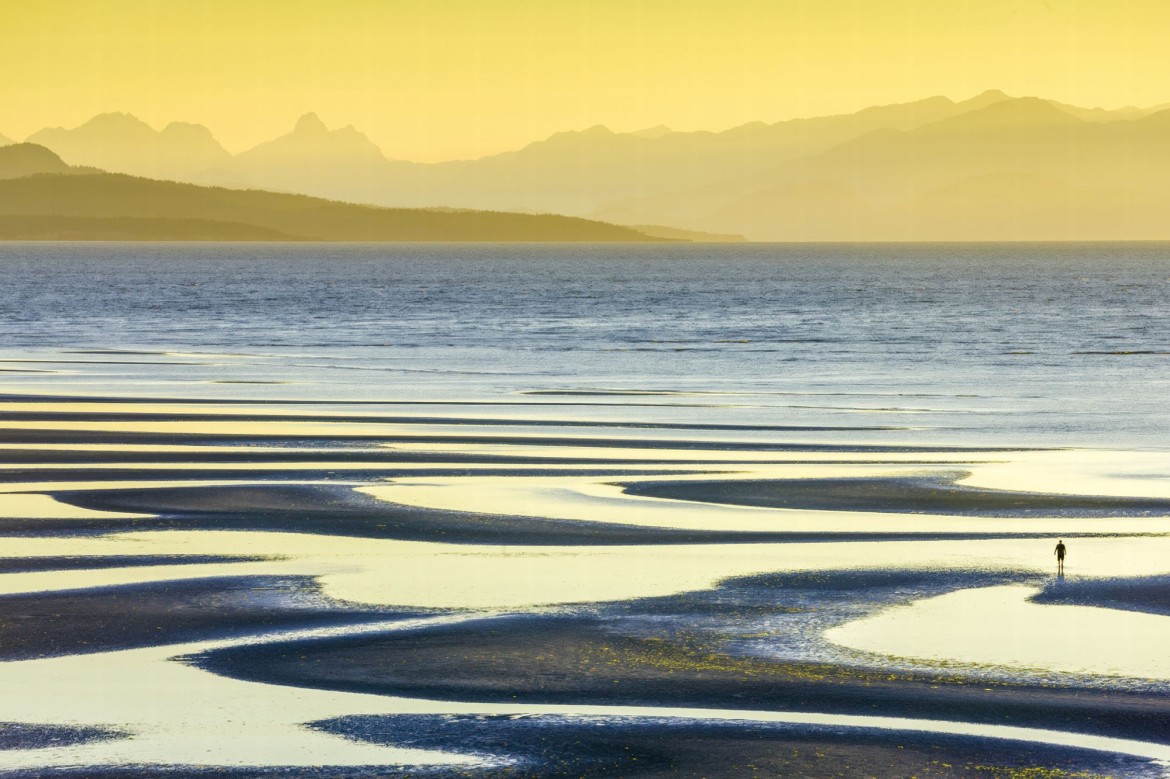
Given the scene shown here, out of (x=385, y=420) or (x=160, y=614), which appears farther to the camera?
(x=385, y=420)

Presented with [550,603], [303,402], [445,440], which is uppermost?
[303,402]

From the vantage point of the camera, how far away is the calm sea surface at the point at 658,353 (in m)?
49.8

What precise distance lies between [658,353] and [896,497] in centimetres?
4598

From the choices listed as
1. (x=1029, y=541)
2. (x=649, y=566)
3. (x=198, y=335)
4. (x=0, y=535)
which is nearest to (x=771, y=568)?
(x=649, y=566)

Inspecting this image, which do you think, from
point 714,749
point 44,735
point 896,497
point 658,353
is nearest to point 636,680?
point 714,749

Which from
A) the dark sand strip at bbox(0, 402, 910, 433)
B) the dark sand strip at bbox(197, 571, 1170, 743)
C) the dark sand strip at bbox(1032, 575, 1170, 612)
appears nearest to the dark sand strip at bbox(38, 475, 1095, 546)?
the dark sand strip at bbox(1032, 575, 1170, 612)

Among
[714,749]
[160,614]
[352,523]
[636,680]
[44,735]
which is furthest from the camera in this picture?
[352,523]

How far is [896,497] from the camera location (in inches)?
1232

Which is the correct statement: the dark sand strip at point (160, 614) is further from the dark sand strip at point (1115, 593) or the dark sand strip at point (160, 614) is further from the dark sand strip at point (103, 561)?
the dark sand strip at point (1115, 593)

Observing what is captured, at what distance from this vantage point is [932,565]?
2500 cm

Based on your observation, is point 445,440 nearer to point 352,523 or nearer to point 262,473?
point 262,473

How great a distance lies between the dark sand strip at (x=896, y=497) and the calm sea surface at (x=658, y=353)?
26.7ft

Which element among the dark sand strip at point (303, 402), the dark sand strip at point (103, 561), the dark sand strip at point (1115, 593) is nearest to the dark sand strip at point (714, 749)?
the dark sand strip at point (1115, 593)

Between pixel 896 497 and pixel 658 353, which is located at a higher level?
pixel 658 353
